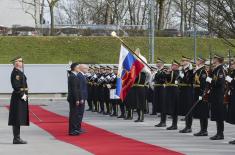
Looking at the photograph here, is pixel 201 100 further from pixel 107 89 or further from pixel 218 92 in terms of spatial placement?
pixel 107 89

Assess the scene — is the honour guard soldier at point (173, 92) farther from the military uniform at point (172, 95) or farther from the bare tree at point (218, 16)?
the bare tree at point (218, 16)

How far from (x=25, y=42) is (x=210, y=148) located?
38.0m

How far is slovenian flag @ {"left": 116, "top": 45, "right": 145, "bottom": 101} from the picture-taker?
1920cm

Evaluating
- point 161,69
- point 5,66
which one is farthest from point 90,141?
point 5,66

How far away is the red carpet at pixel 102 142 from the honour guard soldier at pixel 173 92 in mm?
1982

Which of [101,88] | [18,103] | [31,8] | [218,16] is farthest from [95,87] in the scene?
[31,8]

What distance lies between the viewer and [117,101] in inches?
932

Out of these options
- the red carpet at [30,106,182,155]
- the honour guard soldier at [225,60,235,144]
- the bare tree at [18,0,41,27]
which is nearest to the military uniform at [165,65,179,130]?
the red carpet at [30,106,182,155]

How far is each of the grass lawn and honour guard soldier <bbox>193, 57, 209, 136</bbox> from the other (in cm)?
3081

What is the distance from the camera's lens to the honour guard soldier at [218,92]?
15.7 metres

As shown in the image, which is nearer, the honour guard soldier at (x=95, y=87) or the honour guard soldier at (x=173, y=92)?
the honour guard soldier at (x=173, y=92)

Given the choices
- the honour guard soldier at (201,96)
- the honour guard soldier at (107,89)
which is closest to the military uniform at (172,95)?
the honour guard soldier at (201,96)

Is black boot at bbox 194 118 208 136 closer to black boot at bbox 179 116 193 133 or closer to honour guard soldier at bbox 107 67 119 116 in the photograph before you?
black boot at bbox 179 116 193 133

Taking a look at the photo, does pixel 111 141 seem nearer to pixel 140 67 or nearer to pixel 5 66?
pixel 140 67
